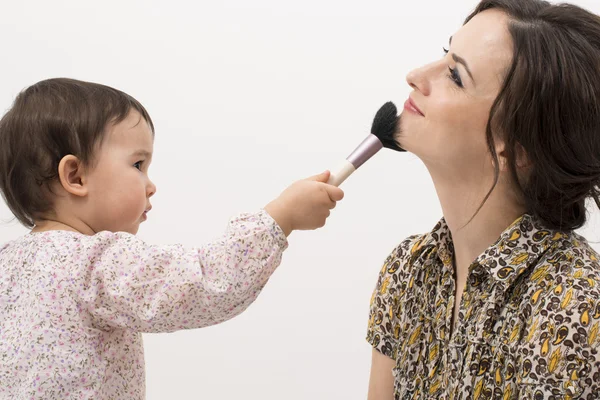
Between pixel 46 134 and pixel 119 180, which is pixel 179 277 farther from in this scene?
pixel 46 134

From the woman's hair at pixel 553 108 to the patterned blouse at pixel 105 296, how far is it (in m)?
0.39

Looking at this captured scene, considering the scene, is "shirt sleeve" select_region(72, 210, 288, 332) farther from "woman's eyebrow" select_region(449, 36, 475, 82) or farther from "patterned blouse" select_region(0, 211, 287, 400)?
"woman's eyebrow" select_region(449, 36, 475, 82)

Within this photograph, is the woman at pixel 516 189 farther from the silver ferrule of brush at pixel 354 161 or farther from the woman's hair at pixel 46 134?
the woman's hair at pixel 46 134

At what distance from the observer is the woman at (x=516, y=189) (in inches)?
49.9

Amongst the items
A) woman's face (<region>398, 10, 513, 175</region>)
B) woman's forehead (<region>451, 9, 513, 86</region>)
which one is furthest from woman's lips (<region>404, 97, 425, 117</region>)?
woman's forehead (<region>451, 9, 513, 86</region>)

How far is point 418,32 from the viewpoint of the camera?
249 centimetres

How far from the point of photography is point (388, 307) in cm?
156

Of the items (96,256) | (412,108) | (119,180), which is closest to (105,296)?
(96,256)

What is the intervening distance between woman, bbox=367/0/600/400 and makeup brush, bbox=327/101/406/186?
24 mm

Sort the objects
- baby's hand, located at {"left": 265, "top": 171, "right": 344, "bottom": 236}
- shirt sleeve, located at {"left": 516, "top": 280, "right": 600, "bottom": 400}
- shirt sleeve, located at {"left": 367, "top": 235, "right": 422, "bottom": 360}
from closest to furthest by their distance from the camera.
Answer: shirt sleeve, located at {"left": 516, "top": 280, "right": 600, "bottom": 400}
baby's hand, located at {"left": 265, "top": 171, "right": 344, "bottom": 236}
shirt sleeve, located at {"left": 367, "top": 235, "right": 422, "bottom": 360}

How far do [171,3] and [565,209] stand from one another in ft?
5.31

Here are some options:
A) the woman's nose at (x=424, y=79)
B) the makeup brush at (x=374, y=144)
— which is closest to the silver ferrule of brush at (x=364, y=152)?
the makeup brush at (x=374, y=144)

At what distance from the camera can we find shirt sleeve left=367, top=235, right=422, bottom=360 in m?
1.56

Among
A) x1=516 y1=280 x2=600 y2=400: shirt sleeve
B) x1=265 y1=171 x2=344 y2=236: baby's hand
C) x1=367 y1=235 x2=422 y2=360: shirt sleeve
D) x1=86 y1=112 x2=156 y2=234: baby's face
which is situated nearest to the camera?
x1=516 y1=280 x2=600 y2=400: shirt sleeve
